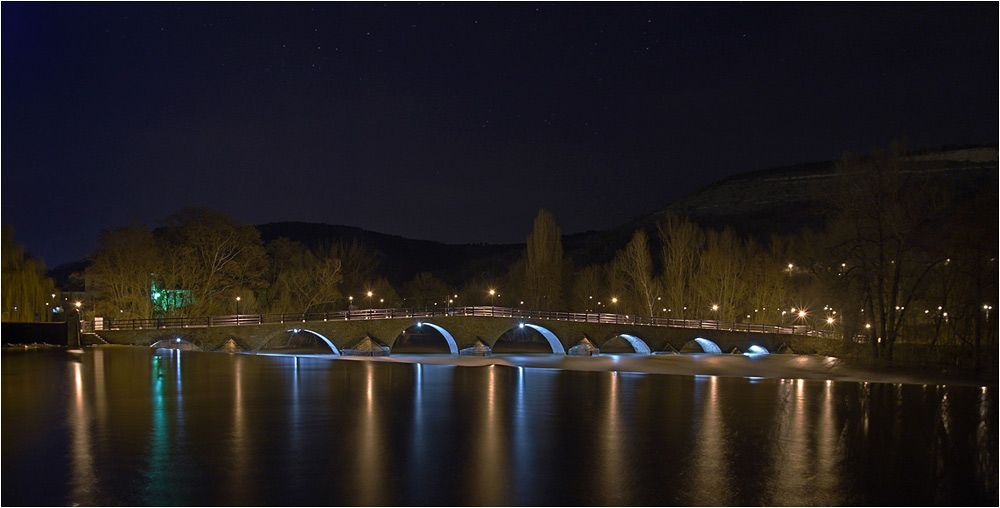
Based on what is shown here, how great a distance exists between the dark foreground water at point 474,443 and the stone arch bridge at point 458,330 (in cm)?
1361

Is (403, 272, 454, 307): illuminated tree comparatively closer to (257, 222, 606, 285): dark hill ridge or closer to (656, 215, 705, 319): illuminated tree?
(656, 215, 705, 319): illuminated tree

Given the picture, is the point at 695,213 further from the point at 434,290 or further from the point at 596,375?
the point at 596,375

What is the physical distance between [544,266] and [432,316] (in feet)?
67.7

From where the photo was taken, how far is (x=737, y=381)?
25.2 meters

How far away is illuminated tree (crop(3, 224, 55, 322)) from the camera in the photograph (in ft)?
141

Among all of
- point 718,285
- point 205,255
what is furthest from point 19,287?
point 718,285

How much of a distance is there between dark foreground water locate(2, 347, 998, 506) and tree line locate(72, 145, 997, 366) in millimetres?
8749

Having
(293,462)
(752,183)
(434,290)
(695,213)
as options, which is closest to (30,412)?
(293,462)

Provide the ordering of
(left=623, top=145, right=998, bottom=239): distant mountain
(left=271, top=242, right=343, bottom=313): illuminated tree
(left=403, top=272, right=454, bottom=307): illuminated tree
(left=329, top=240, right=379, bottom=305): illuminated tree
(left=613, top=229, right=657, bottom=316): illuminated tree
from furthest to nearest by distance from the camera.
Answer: (left=623, top=145, right=998, bottom=239): distant mountain → (left=403, top=272, right=454, bottom=307): illuminated tree → (left=329, top=240, right=379, bottom=305): illuminated tree → (left=613, top=229, right=657, bottom=316): illuminated tree → (left=271, top=242, right=343, bottom=313): illuminated tree

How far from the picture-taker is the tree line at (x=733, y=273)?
29062 millimetres

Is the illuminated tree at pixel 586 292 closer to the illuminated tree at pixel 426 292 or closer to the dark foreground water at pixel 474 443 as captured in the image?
the illuminated tree at pixel 426 292

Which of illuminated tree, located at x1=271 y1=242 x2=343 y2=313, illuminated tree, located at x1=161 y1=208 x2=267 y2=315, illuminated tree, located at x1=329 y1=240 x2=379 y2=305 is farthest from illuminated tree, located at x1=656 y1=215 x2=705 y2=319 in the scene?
illuminated tree, located at x1=161 y1=208 x2=267 y2=315

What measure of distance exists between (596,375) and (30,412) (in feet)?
57.7

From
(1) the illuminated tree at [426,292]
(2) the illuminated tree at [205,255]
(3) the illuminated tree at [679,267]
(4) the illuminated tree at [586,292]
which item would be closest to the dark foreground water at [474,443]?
(2) the illuminated tree at [205,255]
